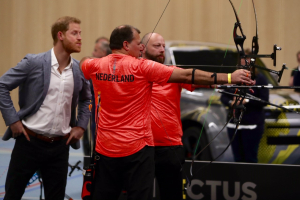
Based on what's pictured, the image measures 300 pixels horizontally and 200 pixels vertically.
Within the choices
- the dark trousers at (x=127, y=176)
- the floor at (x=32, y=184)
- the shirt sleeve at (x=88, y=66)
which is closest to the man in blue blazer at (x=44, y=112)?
the shirt sleeve at (x=88, y=66)

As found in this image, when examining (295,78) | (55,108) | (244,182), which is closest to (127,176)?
(55,108)

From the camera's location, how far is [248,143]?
443 centimetres

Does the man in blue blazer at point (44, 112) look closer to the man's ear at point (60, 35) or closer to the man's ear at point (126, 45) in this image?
the man's ear at point (60, 35)

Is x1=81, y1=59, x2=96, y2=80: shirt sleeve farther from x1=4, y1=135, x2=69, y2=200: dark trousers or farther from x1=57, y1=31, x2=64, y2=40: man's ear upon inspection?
x1=4, y1=135, x2=69, y2=200: dark trousers

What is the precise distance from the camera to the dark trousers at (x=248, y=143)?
4.40 m

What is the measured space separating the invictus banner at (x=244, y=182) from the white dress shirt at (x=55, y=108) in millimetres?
1329

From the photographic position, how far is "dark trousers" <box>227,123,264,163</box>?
4.40m

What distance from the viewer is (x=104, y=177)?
2.35m

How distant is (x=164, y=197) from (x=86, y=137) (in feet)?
7.58

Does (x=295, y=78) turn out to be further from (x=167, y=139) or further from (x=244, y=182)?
(x=167, y=139)

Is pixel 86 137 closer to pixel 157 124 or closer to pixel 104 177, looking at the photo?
pixel 157 124

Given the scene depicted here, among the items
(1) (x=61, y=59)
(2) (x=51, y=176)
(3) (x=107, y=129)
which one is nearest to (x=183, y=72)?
(3) (x=107, y=129)

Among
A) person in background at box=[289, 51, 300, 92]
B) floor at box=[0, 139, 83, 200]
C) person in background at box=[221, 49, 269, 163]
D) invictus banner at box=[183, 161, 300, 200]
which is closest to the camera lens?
invictus banner at box=[183, 161, 300, 200]

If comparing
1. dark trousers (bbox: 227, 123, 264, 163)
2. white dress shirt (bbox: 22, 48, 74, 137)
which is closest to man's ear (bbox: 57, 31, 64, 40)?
white dress shirt (bbox: 22, 48, 74, 137)
